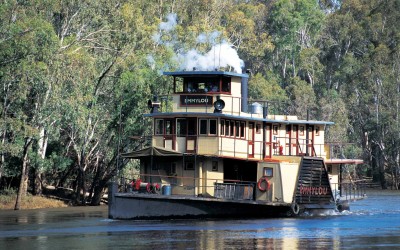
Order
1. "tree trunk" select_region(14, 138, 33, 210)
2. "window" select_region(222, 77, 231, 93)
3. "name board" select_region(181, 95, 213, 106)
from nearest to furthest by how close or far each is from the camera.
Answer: "name board" select_region(181, 95, 213, 106) < "window" select_region(222, 77, 231, 93) < "tree trunk" select_region(14, 138, 33, 210)

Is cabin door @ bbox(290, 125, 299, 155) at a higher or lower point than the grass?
higher

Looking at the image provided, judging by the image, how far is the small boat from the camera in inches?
1631

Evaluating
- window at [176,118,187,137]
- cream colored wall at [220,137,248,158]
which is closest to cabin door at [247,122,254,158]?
cream colored wall at [220,137,248,158]

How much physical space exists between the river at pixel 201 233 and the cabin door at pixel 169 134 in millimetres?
3221

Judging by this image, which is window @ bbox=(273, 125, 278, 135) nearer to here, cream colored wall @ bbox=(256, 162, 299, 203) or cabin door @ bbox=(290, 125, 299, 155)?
cabin door @ bbox=(290, 125, 299, 155)

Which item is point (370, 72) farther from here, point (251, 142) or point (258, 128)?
point (251, 142)

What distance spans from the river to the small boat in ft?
2.27

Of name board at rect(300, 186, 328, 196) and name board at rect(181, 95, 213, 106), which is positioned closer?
name board at rect(181, 95, 213, 106)

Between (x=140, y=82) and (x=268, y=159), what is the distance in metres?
14.3

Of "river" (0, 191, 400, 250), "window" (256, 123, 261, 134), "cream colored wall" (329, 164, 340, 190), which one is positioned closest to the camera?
"river" (0, 191, 400, 250)

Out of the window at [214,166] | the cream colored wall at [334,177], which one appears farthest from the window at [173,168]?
the cream colored wall at [334,177]

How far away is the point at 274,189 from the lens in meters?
42.9

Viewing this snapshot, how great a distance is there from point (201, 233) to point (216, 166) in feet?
19.6

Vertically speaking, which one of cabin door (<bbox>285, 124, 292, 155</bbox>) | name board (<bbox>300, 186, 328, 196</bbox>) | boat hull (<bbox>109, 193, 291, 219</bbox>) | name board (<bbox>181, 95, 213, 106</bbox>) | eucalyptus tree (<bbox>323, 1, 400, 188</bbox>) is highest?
eucalyptus tree (<bbox>323, 1, 400, 188</bbox>)
